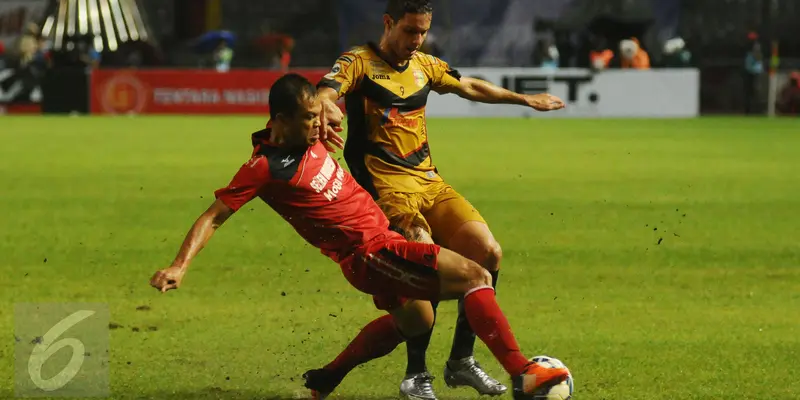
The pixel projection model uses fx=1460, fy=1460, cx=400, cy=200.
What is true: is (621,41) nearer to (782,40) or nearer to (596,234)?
(782,40)

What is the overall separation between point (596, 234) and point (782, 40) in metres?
32.2

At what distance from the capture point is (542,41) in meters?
43.0

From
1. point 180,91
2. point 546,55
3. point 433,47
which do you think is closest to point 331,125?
point 180,91

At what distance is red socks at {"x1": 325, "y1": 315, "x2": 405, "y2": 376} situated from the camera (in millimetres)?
7273

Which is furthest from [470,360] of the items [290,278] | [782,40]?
[782,40]

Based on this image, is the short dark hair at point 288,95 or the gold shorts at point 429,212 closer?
the short dark hair at point 288,95

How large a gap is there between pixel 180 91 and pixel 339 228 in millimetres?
34452

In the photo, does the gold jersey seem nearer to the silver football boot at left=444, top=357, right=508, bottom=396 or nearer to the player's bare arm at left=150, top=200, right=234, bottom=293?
the silver football boot at left=444, top=357, right=508, bottom=396

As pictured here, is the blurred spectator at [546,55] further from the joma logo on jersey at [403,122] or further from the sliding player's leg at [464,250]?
the sliding player's leg at [464,250]

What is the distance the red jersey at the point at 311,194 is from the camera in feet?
21.6

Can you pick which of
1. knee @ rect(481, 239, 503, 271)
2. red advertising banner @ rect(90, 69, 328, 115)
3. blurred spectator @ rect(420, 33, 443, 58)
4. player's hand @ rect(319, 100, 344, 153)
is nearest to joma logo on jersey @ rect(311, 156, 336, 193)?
player's hand @ rect(319, 100, 344, 153)

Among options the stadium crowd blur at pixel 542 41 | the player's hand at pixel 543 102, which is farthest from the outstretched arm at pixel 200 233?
the stadium crowd blur at pixel 542 41

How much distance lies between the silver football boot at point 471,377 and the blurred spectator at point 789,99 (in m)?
34.4

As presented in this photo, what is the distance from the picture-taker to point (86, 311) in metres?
7.92
